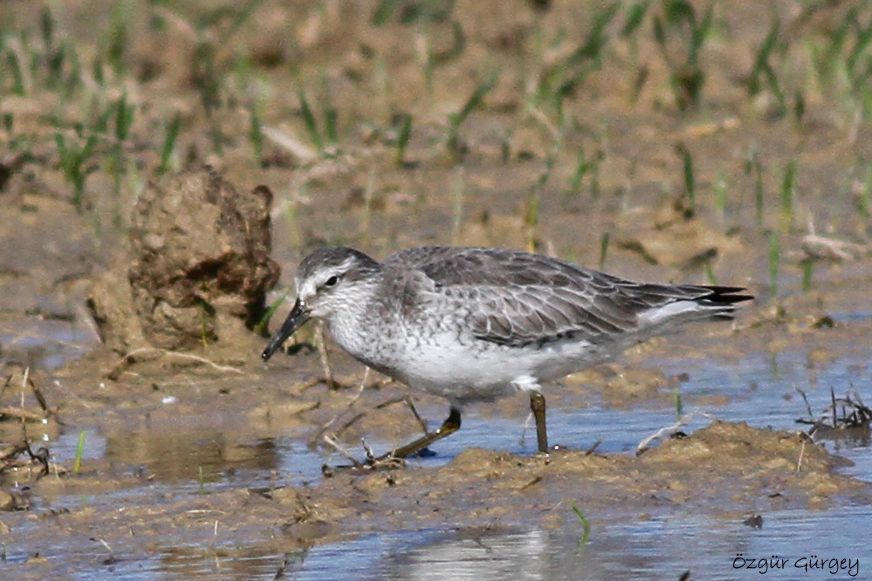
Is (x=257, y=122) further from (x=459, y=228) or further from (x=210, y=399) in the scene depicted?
(x=210, y=399)

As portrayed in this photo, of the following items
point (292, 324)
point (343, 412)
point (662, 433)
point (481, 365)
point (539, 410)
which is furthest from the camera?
point (343, 412)

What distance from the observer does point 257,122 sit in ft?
45.4

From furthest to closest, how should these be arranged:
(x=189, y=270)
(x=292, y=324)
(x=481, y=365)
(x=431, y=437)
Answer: (x=189, y=270), (x=292, y=324), (x=431, y=437), (x=481, y=365)

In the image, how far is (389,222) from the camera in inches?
523

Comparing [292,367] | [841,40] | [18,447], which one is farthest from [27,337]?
[841,40]

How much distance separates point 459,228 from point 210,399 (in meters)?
3.28

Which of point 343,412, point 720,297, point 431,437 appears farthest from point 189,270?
point 720,297

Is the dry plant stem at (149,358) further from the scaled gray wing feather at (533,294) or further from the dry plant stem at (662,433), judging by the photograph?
the dry plant stem at (662,433)

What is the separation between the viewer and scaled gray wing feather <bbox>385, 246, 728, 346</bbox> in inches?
338

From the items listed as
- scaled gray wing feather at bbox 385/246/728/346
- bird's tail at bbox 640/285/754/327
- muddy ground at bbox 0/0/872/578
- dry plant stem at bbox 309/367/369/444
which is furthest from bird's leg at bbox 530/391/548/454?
dry plant stem at bbox 309/367/369/444

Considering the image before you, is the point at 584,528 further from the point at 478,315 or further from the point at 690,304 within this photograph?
the point at 690,304

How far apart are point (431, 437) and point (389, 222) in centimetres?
466

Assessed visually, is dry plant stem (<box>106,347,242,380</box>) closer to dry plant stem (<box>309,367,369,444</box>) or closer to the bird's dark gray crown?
dry plant stem (<box>309,367,369,444</box>)

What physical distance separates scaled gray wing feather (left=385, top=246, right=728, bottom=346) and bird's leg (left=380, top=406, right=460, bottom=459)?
54 cm
